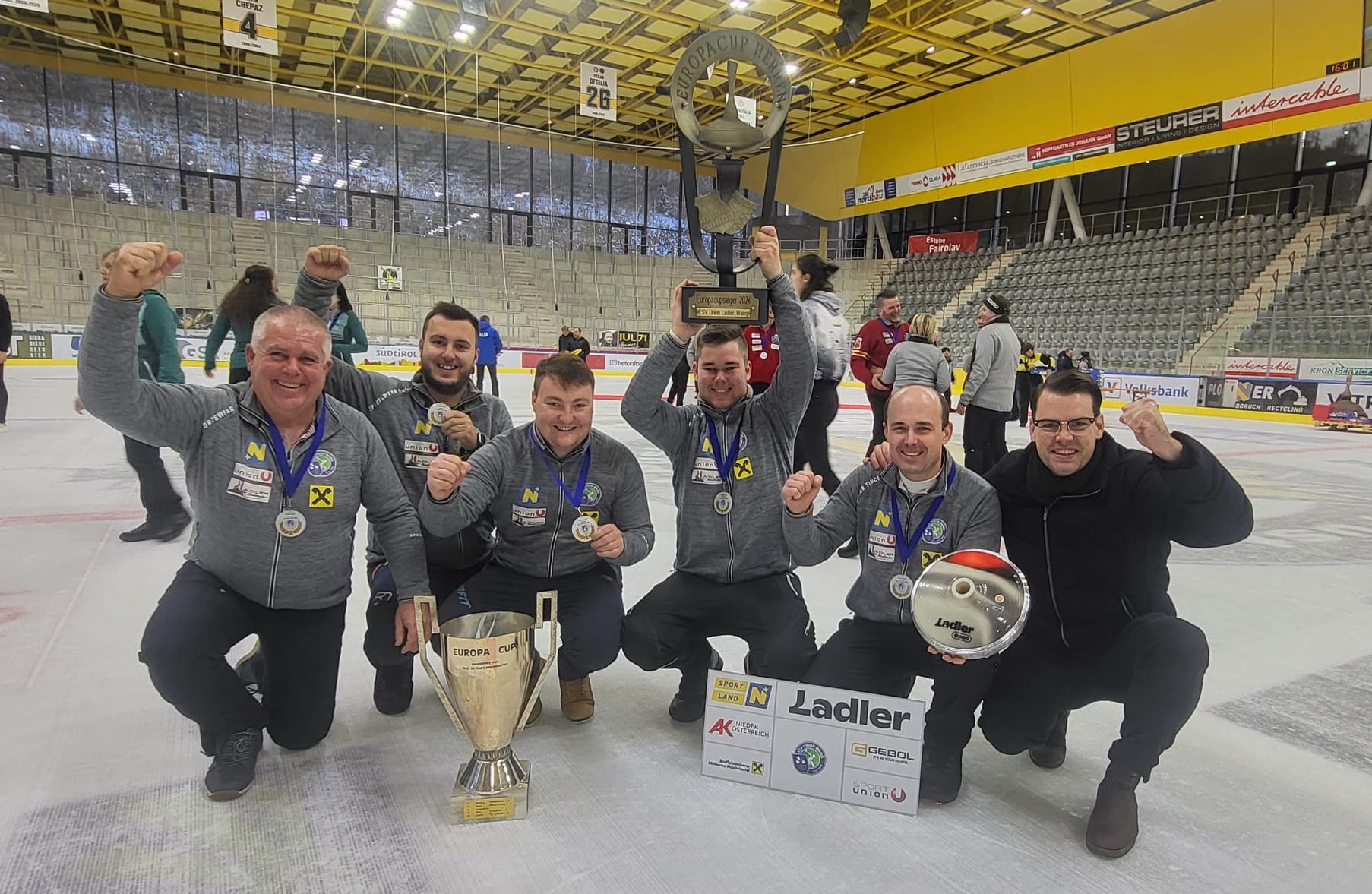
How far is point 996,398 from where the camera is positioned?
4195mm

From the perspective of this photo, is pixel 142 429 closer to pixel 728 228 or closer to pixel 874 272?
pixel 728 228

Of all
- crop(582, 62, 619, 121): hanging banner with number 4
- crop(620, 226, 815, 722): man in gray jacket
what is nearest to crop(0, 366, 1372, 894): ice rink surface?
crop(620, 226, 815, 722): man in gray jacket

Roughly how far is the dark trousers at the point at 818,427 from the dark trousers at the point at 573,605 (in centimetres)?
173

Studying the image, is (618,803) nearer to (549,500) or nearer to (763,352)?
(549,500)

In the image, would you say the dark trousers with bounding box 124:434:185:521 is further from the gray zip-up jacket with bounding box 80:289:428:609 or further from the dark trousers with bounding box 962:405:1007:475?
the dark trousers with bounding box 962:405:1007:475

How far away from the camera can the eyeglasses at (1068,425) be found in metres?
1.72

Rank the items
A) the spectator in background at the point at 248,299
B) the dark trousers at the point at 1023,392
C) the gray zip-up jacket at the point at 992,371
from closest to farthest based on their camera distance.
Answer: the spectator in background at the point at 248,299 < the gray zip-up jacket at the point at 992,371 < the dark trousers at the point at 1023,392

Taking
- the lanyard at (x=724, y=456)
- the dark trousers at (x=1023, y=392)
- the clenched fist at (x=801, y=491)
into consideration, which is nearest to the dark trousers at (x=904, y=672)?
the clenched fist at (x=801, y=491)

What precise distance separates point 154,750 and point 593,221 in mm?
20495

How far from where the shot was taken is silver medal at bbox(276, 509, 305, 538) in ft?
5.66

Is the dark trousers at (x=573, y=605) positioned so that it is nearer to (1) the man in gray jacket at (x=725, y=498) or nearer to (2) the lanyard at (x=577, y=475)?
(1) the man in gray jacket at (x=725, y=498)

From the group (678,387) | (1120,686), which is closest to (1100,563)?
(1120,686)

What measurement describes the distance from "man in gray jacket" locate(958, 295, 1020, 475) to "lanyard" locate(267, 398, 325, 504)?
3.35 metres

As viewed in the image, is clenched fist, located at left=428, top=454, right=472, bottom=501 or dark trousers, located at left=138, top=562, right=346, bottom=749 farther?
clenched fist, located at left=428, top=454, right=472, bottom=501
